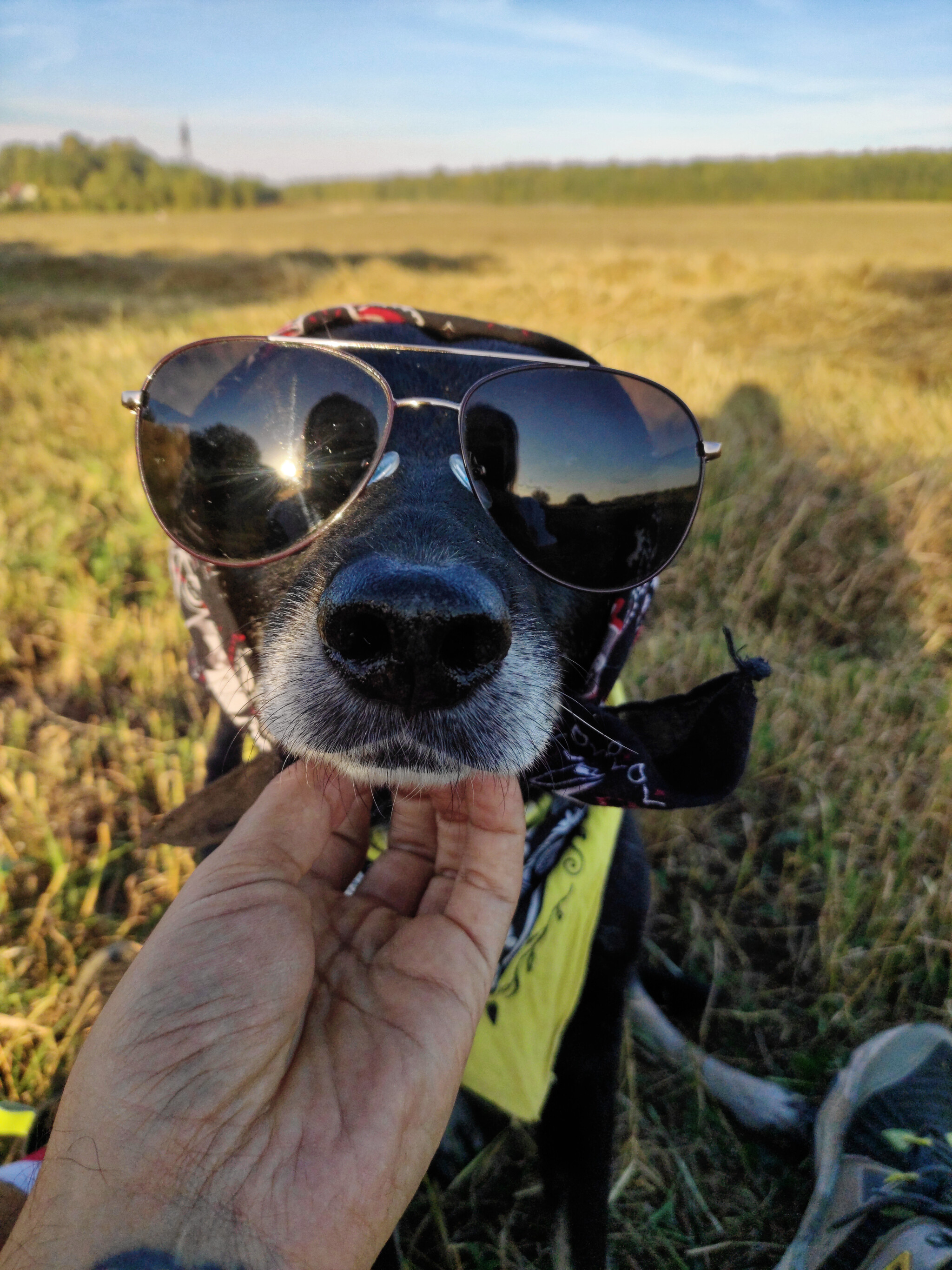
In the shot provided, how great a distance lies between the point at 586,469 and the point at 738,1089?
1792mm

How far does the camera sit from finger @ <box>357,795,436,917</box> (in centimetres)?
161

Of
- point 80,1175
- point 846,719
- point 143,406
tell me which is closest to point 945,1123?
point 846,719

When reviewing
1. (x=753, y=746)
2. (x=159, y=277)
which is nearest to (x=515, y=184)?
(x=159, y=277)

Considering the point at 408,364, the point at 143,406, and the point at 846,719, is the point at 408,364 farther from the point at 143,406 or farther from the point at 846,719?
the point at 846,719

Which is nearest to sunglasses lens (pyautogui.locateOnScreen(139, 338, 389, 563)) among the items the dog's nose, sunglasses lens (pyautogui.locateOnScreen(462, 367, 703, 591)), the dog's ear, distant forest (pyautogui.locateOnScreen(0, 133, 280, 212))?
sunglasses lens (pyautogui.locateOnScreen(462, 367, 703, 591))

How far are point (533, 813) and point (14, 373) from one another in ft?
22.3

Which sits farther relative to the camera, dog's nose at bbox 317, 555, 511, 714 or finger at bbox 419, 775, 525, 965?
finger at bbox 419, 775, 525, 965

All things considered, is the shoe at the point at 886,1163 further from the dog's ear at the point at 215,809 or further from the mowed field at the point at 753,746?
the dog's ear at the point at 215,809

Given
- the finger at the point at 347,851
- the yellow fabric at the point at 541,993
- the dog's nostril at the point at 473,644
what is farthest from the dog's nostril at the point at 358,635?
the yellow fabric at the point at 541,993

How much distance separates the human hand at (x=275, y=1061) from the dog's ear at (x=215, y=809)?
28 cm

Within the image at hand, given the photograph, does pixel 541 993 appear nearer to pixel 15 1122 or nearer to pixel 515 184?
pixel 15 1122

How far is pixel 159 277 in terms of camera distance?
19.8 m

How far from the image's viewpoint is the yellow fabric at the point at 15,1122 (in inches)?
64.8

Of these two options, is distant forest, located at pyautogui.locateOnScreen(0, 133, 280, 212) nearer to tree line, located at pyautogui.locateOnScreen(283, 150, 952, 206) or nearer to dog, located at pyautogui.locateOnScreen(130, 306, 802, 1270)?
tree line, located at pyautogui.locateOnScreen(283, 150, 952, 206)
